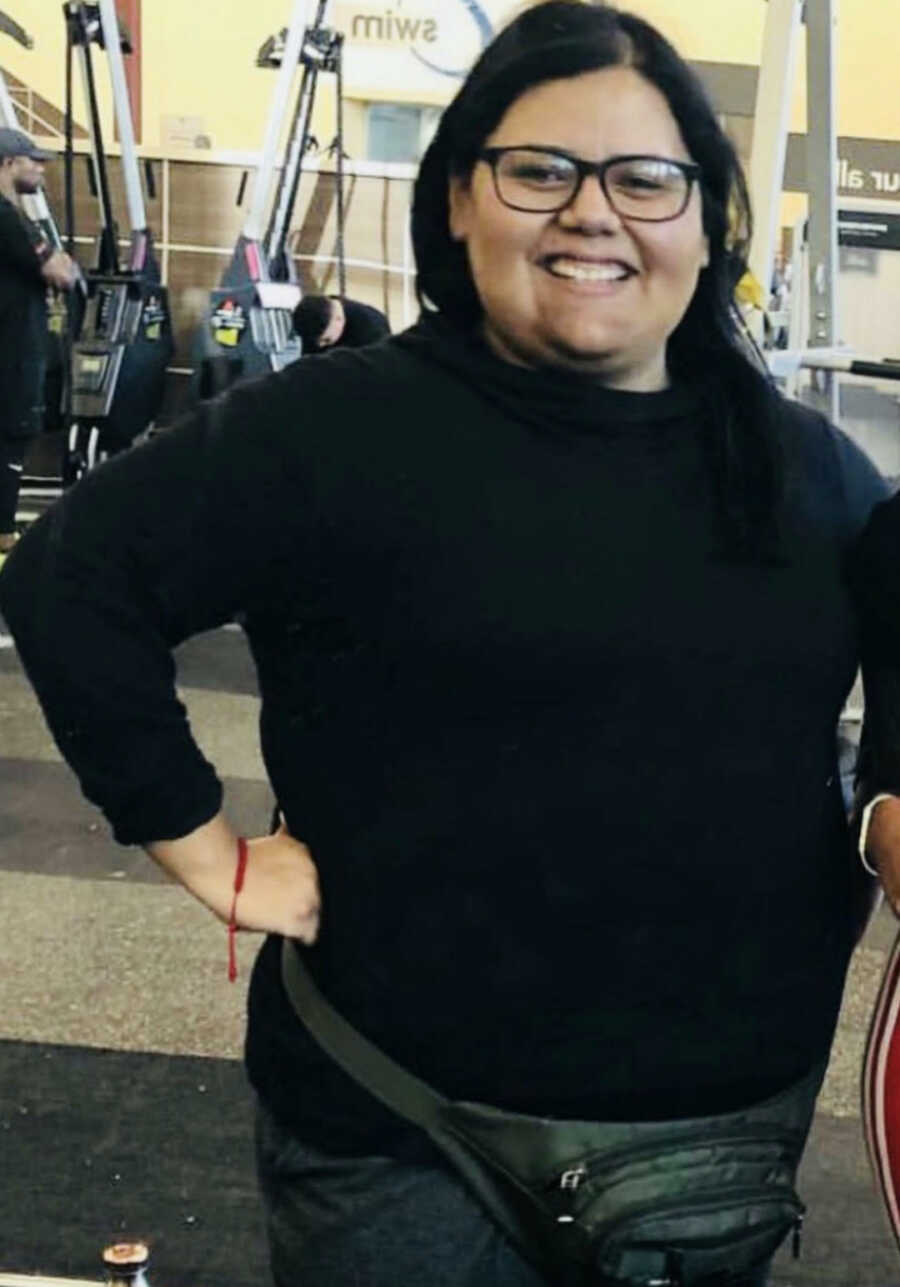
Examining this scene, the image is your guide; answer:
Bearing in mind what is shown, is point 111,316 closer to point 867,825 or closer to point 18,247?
point 18,247

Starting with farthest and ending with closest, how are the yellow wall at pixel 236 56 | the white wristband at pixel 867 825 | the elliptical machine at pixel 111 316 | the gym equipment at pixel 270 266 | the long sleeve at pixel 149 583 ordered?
1. the yellow wall at pixel 236 56
2. the gym equipment at pixel 270 266
3. the elliptical machine at pixel 111 316
4. the white wristband at pixel 867 825
5. the long sleeve at pixel 149 583

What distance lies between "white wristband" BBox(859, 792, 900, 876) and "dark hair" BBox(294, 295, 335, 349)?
5029mm

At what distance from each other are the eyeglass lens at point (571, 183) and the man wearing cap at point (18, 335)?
4.91 meters

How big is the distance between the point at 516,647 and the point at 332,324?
5127mm

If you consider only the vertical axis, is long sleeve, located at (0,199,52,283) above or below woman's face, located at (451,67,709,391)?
below

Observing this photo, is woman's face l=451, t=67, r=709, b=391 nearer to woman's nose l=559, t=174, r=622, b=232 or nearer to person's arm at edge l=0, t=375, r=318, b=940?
woman's nose l=559, t=174, r=622, b=232

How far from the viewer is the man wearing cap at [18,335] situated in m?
5.69

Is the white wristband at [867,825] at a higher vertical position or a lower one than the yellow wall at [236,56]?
lower

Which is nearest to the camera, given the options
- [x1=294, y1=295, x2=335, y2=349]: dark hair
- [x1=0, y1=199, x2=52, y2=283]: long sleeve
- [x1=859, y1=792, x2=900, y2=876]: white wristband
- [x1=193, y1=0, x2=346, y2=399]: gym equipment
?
[x1=859, y1=792, x2=900, y2=876]: white wristband

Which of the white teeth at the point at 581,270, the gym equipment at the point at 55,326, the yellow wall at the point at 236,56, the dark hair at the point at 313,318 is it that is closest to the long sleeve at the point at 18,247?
the gym equipment at the point at 55,326

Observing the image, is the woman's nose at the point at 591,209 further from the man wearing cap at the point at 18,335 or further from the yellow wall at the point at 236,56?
the yellow wall at the point at 236,56

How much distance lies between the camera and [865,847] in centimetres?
107

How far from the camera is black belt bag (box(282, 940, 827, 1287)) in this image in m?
1.02

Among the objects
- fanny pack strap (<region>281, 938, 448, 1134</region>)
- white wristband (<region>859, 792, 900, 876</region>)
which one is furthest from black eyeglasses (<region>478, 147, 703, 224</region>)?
fanny pack strap (<region>281, 938, 448, 1134</region>)
